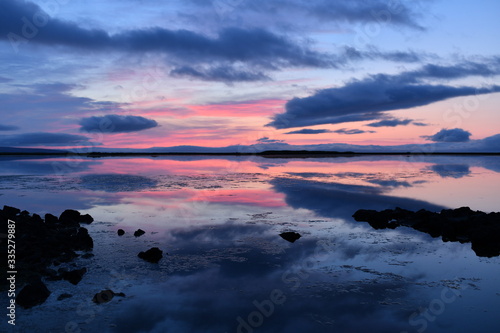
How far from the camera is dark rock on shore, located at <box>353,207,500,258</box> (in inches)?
547

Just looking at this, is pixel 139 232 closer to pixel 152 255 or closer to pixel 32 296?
pixel 152 255

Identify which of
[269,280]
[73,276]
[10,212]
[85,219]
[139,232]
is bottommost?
[269,280]

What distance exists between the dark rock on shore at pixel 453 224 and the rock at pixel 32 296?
13.5 metres

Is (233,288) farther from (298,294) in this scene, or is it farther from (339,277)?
(339,277)

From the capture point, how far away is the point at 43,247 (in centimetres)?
1186

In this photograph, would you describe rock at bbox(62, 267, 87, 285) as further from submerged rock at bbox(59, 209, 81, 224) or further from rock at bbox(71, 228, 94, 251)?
submerged rock at bbox(59, 209, 81, 224)

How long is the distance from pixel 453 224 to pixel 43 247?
1654 centimetres

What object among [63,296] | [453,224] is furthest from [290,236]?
[453,224]

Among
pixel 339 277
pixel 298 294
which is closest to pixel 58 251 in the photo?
pixel 298 294

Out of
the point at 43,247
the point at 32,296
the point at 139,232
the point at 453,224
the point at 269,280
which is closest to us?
the point at 32,296

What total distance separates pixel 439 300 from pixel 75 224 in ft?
46.3

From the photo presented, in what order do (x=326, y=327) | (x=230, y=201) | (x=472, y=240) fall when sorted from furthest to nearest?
(x=230, y=201), (x=472, y=240), (x=326, y=327)

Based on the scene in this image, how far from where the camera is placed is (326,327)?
7328mm

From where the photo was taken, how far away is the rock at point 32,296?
8133 mm
